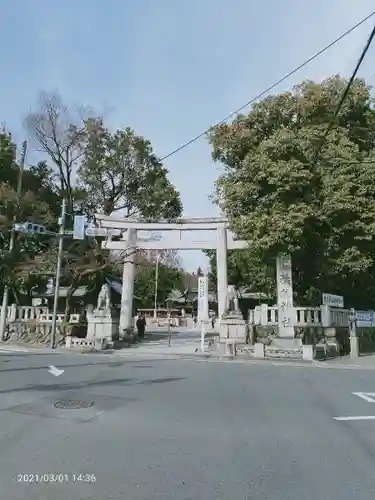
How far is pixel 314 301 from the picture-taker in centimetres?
2481

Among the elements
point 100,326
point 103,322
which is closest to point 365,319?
point 103,322

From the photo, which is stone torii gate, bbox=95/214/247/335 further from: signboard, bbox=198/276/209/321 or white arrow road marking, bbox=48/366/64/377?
white arrow road marking, bbox=48/366/64/377

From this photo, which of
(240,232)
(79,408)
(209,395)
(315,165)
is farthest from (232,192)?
(79,408)

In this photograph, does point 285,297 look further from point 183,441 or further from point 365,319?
point 183,441

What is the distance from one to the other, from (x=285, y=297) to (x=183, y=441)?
1543cm

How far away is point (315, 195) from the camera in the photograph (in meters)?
20.4

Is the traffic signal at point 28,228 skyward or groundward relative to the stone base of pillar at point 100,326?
skyward

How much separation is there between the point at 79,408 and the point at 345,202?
14.9 m

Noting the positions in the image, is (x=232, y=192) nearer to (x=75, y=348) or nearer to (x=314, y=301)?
(x=314, y=301)

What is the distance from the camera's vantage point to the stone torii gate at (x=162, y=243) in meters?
26.3

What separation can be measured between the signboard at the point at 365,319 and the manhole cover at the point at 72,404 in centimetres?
1650

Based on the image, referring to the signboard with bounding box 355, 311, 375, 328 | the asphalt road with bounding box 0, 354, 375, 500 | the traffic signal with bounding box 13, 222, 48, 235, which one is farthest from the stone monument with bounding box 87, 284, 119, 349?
the asphalt road with bounding box 0, 354, 375, 500

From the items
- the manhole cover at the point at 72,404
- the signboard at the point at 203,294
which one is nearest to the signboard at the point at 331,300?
the signboard at the point at 203,294

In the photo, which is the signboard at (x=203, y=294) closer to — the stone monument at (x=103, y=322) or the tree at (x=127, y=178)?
the stone monument at (x=103, y=322)
